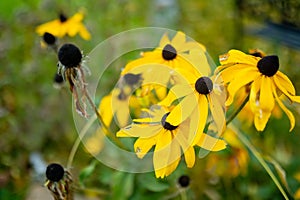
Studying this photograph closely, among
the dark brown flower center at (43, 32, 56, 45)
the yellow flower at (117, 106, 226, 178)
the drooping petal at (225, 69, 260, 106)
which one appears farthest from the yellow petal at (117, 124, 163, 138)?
the dark brown flower center at (43, 32, 56, 45)

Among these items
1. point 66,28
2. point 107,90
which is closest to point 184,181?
point 66,28

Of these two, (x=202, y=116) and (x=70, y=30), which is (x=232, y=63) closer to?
Answer: (x=202, y=116)

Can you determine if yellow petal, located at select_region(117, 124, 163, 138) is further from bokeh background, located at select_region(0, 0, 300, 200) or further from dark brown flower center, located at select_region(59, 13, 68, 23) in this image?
dark brown flower center, located at select_region(59, 13, 68, 23)

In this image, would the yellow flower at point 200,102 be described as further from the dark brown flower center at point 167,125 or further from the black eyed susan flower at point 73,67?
the black eyed susan flower at point 73,67

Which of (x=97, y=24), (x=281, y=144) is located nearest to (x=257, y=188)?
(x=281, y=144)

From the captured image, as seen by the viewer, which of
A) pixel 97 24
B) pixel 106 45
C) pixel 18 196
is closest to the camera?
pixel 18 196

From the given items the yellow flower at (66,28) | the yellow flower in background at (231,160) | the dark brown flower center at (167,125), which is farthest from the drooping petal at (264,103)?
the yellow flower at (66,28)
